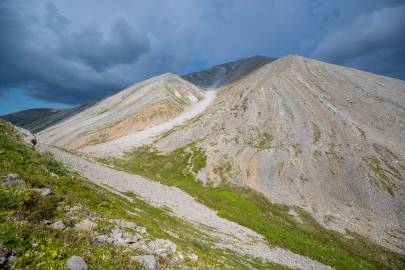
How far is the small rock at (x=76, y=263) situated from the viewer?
323 inches

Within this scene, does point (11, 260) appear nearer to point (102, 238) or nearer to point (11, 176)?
point (102, 238)

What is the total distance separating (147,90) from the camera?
511ft

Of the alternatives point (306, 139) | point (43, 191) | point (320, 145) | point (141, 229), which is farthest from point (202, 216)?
point (306, 139)

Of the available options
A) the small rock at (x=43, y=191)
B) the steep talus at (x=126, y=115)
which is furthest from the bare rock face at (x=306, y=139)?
the small rock at (x=43, y=191)

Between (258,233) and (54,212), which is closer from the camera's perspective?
(54,212)

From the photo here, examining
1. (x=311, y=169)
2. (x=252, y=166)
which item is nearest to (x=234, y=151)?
(x=252, y=166)

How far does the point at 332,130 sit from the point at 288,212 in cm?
4209

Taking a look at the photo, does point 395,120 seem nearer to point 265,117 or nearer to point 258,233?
point 265,117

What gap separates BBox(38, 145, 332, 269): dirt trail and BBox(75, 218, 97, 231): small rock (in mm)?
15970

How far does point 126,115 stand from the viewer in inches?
4724

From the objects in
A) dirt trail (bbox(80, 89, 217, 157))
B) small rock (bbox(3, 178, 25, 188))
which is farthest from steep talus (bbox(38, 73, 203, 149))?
small rock (bbox(3, 178, 25, 188))

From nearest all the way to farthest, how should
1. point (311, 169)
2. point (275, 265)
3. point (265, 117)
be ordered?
point (275, 265) < point (311, 169) < point (265, 117)

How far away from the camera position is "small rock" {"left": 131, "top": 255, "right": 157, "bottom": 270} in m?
10.4

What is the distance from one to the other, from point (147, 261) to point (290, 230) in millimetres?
37325
